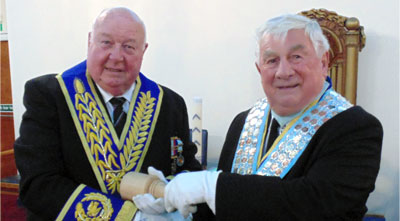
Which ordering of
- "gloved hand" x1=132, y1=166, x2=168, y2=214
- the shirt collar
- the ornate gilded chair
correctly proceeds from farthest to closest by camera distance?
the ornate gilded chair → the shirt collar → "gloved hand" x1=132, y1=166, x2=168, y2=214

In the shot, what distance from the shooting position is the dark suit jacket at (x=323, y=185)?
119 cm

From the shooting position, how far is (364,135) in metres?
1.25

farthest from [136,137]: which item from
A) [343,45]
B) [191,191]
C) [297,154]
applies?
[343,45]

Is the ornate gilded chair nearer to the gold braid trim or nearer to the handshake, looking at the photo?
the gold braid trim

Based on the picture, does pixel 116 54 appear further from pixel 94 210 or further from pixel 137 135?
pixel 94 210

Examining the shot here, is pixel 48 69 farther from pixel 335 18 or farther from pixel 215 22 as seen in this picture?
pixel 335 18

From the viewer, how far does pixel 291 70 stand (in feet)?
4.39

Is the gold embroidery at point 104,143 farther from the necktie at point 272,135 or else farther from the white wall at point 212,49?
the white wall at point 212,49

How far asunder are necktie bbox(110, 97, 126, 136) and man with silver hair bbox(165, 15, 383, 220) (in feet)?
1.36

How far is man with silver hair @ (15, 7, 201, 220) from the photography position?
55.1 inches

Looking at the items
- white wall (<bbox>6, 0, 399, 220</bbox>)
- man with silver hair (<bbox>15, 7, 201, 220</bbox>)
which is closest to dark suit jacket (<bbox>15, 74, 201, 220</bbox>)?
man with silver hair (<bbox>15, 7, 201, 220</bbox>)

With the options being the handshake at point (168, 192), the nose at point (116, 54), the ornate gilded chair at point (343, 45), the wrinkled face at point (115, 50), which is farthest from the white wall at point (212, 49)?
the handshake at point (168, 192)

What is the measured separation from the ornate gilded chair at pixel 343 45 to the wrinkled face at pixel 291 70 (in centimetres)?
121

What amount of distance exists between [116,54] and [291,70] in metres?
0.69
